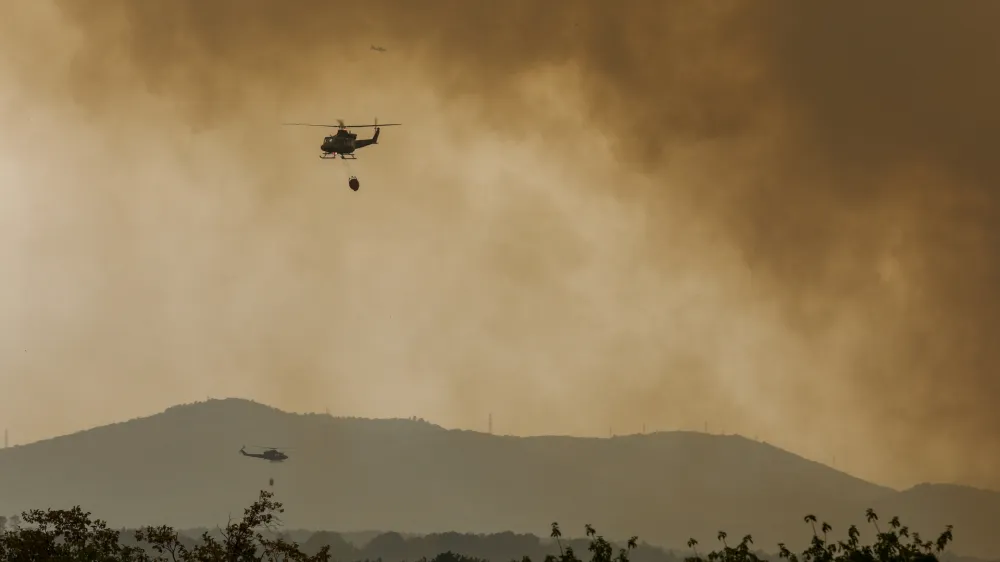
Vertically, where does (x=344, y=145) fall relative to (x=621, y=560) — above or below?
above

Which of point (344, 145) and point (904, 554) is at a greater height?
point (344, 145)

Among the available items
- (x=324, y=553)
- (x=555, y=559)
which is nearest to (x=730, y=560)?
(x=555, y=559)

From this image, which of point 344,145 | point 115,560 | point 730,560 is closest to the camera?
point 730,560

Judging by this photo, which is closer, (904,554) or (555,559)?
(904,554)

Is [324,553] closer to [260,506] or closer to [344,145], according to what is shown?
[260,506]

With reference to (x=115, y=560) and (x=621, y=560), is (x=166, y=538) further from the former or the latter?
(x=621, y=560)

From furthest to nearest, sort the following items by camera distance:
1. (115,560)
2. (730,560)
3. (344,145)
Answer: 1. (344,145)
2. (115,560)
3. (730,560)

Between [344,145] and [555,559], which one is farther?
[344,145]

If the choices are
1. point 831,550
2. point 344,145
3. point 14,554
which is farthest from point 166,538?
point 344,145
